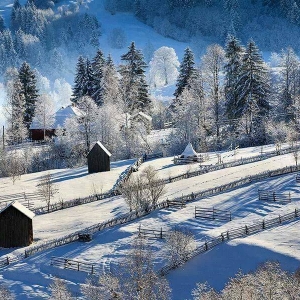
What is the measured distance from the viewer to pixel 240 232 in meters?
32.0

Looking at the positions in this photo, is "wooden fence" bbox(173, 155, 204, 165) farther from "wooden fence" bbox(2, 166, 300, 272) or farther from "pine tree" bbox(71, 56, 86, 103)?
"pine tree" bbox(71, 56, 86, 103)

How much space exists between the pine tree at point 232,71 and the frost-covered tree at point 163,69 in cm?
5513

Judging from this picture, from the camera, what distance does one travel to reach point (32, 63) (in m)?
152

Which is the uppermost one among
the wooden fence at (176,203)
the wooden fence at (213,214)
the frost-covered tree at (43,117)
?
the frost-covered tree at (43,117)

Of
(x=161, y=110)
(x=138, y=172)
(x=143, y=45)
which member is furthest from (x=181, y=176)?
(x=143, y=45)

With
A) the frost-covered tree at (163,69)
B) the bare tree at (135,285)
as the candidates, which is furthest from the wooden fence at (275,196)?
the frost-covered tree at (163,69)

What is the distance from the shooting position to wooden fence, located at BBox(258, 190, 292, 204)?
123ft

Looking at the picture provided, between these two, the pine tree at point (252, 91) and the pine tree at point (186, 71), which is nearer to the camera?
the pine tree at point (252, 91)

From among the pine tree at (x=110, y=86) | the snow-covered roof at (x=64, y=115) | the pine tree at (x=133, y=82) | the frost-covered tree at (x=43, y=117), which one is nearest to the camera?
the pine tree at (x=110, y=86)

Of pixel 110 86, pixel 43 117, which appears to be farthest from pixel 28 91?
pixel 110 86

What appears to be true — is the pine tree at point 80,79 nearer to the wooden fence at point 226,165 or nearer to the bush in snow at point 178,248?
the wooden fence at point 226,165

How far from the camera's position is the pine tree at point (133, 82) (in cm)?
6681

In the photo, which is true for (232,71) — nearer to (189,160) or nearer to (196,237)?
(189,160)

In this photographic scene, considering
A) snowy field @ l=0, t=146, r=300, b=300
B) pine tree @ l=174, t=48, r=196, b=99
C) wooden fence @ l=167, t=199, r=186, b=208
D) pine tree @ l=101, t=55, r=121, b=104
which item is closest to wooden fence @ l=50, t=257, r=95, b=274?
snowy field @ l=0, t=146, r=300, b=300
